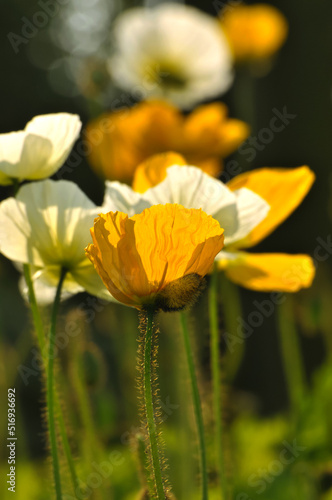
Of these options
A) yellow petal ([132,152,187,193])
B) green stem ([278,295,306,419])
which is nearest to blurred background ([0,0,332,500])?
green stem ([278,295,306,419])

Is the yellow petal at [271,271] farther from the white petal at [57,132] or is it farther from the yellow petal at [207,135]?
the yellow petal at [207,135]

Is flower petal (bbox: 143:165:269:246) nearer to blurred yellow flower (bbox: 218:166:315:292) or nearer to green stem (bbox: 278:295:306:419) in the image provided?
blurred yellow flower (bbox: 218:166:315:292)

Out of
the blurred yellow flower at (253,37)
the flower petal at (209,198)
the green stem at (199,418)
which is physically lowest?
the blurred yellow flower at (253,37)

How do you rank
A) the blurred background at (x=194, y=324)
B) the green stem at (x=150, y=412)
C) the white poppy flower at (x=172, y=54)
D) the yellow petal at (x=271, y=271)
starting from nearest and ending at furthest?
the green stem at (x=150, y=412), the yellow petal at (x=271, y=271), the blurred background at (x=194, y=324), the white poppy flower at (x=172, y=54)

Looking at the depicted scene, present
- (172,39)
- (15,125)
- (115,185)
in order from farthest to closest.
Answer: (15,125)
(172,39)
(115,185)

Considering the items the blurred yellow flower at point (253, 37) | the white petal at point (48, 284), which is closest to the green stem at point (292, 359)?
the white petal at point (48, 284)

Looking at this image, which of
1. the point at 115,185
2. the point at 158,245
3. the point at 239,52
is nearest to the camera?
the point at 158,245

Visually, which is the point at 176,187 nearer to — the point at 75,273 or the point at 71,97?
the point at 75,273

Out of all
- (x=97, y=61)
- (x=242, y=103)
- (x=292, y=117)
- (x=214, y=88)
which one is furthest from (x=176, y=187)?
(x=292, y=117)
